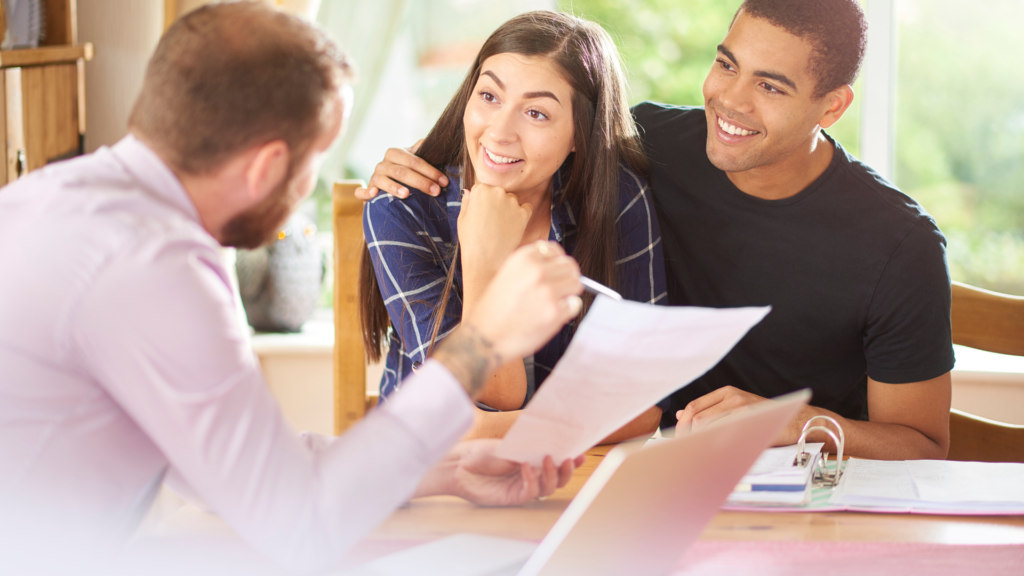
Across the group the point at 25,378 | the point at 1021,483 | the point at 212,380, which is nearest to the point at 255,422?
the point at 212,380

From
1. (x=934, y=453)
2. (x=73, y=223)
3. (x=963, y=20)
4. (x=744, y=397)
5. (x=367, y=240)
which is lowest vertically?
(x=934, y=453)

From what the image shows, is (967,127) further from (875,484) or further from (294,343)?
(294,343)

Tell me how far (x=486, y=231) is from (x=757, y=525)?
0.60 m

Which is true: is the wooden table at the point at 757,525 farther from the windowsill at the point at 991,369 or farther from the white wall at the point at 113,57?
the white wall at the point at 113,57

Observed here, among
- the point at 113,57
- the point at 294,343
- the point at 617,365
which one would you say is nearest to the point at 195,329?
the point at 617,365

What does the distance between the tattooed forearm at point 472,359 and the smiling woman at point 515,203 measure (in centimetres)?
54

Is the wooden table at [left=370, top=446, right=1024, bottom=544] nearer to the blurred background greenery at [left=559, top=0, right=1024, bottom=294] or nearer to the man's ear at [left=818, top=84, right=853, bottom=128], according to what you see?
the man's ear at [left=818, top=84, right=853, bottom=128]

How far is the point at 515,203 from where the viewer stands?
4.35ft

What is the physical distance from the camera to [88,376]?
0.65 m

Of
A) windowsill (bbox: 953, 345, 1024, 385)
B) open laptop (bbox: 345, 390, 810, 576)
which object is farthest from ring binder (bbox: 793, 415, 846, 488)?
windowsill (bbox: 953, 345, 1024, 385)

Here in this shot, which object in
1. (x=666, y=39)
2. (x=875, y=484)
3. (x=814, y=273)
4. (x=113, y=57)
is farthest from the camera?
(x=666, y=39)

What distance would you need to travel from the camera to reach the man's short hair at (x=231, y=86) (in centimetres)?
66

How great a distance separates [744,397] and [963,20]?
2.23 m

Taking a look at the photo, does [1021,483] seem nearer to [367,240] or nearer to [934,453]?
[934,453]
